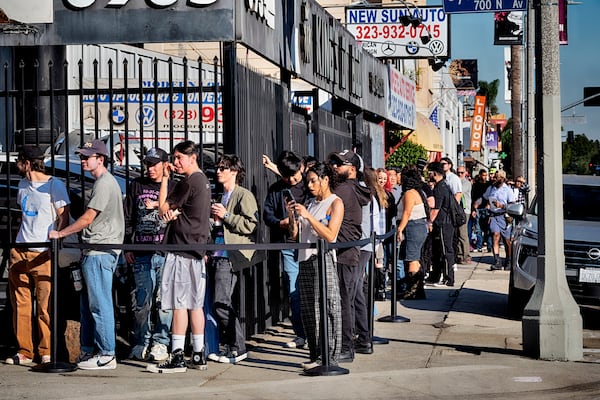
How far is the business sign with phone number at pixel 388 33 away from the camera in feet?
95.7

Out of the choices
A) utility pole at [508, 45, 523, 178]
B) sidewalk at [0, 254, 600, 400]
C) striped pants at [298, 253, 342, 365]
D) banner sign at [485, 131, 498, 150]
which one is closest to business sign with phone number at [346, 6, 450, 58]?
utility pole at [508, 45, 523, 178]

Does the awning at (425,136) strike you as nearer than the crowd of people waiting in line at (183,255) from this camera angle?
No

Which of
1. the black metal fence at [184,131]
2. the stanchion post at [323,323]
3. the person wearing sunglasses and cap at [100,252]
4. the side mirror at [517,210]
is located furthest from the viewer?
the side mirror at [517,210]

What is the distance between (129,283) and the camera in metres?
10.2

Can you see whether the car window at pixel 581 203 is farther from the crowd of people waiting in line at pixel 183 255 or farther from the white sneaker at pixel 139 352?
the white sneaker at pixel 139 352

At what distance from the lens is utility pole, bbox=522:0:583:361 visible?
981 cm

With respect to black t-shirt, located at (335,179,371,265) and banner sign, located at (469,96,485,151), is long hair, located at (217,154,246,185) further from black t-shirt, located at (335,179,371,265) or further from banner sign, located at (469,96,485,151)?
banner sign, located at (469,96,485,151)

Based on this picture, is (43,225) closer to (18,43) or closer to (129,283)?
(129,283)

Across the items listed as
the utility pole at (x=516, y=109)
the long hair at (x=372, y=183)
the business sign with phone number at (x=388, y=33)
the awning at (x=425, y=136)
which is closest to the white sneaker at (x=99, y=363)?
the long hair at (x=372, y=183)

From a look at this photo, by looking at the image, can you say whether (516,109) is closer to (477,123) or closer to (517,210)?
(517,210)

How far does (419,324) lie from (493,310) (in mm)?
1846

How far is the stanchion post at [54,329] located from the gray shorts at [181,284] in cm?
86

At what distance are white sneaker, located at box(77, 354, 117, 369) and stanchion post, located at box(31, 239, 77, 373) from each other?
0.09 meters

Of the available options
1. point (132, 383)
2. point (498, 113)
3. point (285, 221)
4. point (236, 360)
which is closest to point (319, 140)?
point (285, 221)
